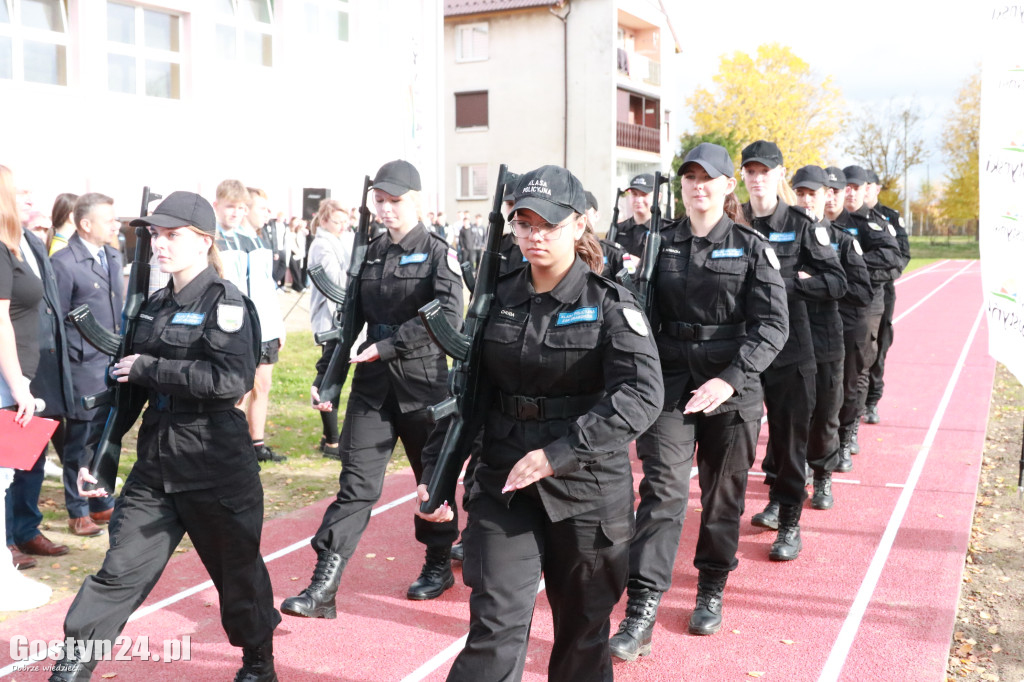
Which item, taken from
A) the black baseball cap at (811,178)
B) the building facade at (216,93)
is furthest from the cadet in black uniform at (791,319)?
the building facade at (216,93)

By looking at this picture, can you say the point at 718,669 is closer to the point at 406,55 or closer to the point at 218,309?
the point at 218,309

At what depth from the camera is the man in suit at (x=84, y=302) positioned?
644 cm

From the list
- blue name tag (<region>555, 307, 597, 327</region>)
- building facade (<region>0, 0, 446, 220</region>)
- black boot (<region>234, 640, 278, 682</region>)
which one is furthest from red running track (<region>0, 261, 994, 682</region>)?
building facade (<region>0, 0, 446, 220</region>)

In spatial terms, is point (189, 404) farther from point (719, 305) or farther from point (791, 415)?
point (791, 415)

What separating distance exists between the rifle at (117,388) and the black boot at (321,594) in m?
1.15

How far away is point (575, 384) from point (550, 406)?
114 millimetres

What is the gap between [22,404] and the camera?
501cm

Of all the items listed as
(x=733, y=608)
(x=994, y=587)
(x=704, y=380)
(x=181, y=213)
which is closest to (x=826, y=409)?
(x=994, y=587)

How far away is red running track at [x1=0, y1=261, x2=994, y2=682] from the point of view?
461cm

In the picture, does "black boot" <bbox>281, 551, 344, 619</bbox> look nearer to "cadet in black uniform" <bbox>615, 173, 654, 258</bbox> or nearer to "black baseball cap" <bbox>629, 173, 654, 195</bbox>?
"cadet in black uniform" <bbox>615, 173, 654, 258</bbox>

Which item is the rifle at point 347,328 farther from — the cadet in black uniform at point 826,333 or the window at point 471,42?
the window at point 471,42

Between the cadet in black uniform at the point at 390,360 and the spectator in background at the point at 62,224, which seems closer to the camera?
the cadet in black uniform at the point at 390,360

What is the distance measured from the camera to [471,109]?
44156 mm

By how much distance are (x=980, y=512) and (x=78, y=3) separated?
1915 cm
